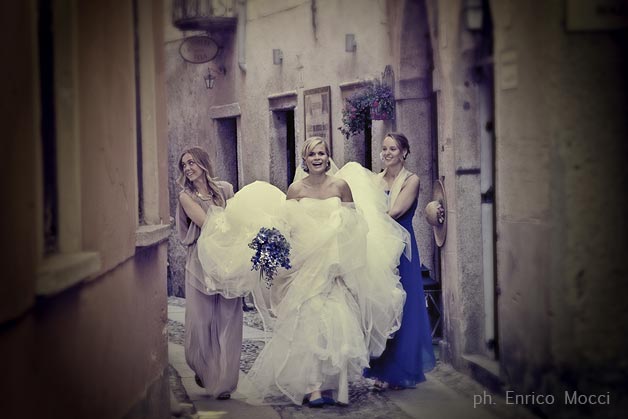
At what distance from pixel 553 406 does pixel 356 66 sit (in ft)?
22.6

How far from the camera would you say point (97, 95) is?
5070mm

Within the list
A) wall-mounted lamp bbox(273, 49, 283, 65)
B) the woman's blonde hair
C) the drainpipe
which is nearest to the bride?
the woman's blonde hair

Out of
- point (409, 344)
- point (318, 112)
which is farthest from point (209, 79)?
point (409, 344)

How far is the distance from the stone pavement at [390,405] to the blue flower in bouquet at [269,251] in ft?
3.36

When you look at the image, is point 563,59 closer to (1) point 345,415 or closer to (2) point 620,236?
(2) point 620,236

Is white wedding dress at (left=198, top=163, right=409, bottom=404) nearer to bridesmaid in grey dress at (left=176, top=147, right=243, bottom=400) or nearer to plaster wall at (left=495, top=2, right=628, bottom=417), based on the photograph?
bridesmaid in grey dress at (left=176, top=147, right=243, bottom=400)

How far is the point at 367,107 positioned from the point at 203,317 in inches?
166

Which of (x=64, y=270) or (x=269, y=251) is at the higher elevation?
(x=64, y=270)

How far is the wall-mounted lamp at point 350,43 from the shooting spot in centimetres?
1241

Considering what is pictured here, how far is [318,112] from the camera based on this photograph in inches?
534

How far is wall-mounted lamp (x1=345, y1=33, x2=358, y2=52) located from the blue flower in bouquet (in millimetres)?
5398

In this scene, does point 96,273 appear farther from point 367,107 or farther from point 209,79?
point 209,79

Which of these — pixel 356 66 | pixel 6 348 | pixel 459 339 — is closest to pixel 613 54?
pixel 459 339

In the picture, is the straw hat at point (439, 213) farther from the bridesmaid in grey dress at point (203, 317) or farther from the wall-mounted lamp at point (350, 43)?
the wall-mounted lamp at point (350, 43)
